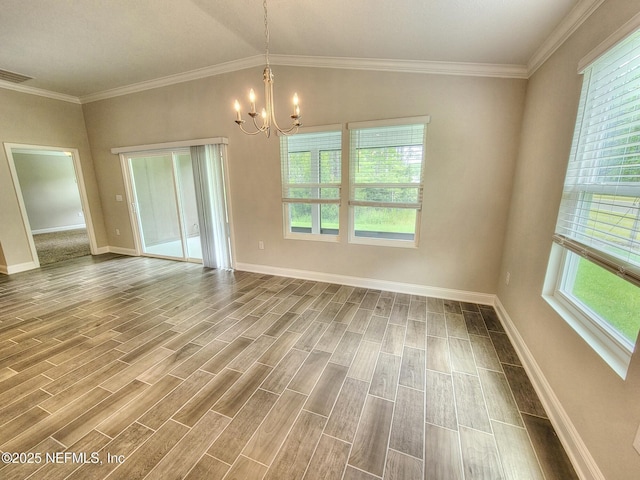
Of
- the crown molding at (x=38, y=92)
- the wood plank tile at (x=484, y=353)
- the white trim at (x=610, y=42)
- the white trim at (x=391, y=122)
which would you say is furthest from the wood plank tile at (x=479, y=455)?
the crown molding at (x=38, y=92)

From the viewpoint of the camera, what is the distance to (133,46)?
310cm

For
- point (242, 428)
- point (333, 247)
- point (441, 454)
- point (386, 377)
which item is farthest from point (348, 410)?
point (333, 247)

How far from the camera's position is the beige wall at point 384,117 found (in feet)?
9.06

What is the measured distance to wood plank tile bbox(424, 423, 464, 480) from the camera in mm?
1281

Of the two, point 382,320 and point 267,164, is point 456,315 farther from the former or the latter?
point 267,164

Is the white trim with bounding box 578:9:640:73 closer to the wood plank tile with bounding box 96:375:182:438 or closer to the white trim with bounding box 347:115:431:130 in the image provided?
the white trim with bounding box 347:115:431:130

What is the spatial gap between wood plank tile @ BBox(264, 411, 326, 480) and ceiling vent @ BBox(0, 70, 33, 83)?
19.4ft

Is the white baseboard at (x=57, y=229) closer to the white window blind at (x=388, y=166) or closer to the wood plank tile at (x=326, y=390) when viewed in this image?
the white window blind at (x=388, y=166)

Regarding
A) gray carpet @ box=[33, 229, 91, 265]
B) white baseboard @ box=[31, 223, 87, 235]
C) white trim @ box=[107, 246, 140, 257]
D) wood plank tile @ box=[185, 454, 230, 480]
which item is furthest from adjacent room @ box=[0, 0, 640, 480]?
white baseboard @ box=[31, 223, 87, 235]

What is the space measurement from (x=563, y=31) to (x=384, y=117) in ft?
5.18

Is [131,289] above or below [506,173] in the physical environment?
below

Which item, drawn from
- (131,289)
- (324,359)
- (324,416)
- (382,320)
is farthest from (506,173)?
(131,289)

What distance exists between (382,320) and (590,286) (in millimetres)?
1653

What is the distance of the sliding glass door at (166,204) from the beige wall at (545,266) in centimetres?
473
